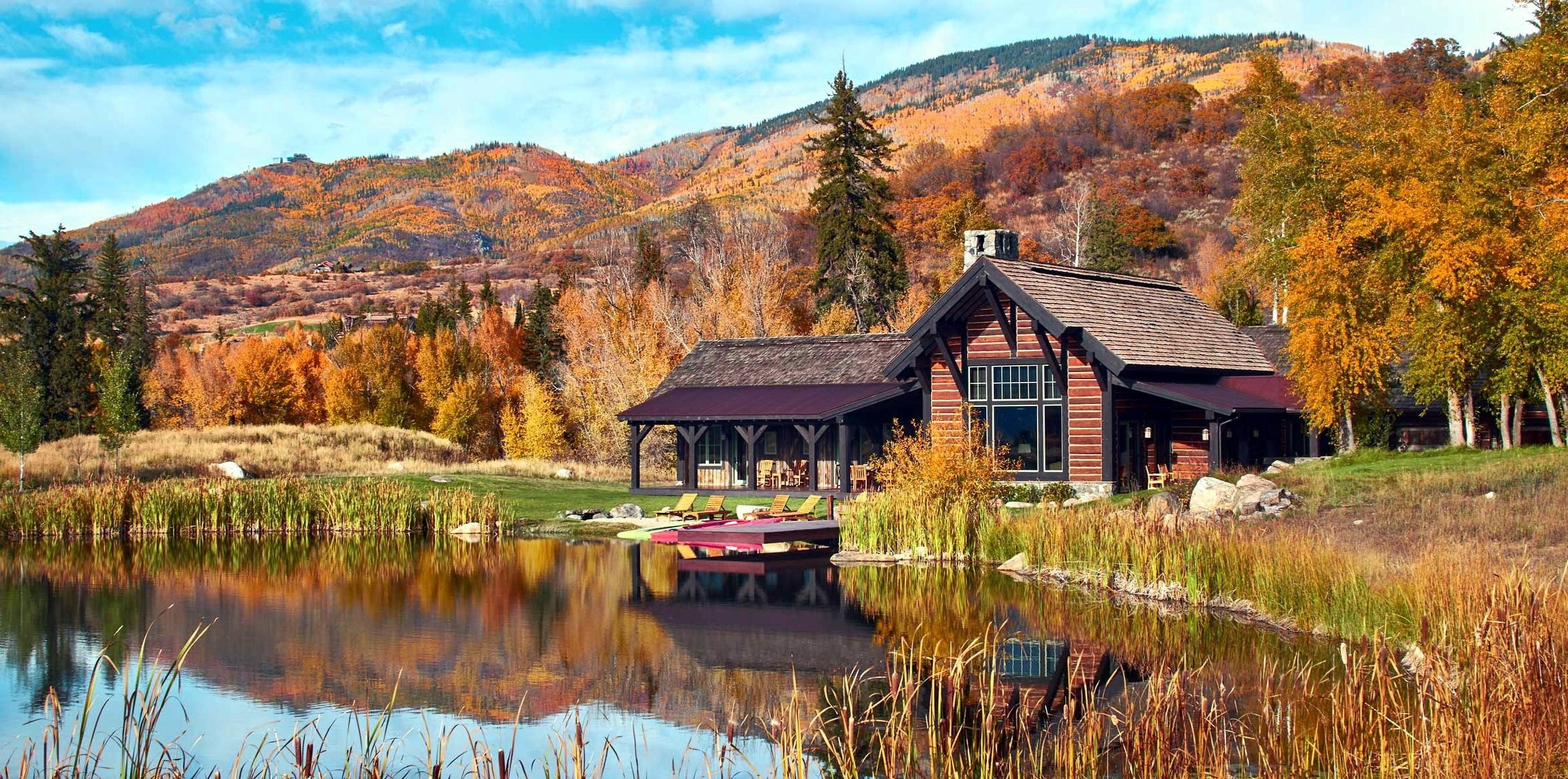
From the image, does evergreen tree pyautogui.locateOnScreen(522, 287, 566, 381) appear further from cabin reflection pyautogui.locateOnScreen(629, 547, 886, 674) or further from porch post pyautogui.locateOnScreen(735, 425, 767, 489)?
cabin reflection pyautogui.locateOnScreen(629, 547, 886, 674)

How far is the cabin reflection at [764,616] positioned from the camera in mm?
16734

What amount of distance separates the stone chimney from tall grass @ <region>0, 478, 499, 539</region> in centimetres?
1546

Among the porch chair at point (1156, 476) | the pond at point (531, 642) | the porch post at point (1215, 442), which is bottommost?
the pond at point (531, 642)

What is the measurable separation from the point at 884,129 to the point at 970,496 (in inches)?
6291

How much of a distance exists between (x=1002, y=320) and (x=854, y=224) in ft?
87.9

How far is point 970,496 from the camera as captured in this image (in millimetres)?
26953

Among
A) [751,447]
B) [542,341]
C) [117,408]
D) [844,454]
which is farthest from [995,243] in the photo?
[542,341]

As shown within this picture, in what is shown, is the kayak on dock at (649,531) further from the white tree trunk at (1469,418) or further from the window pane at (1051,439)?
the white tree trunk at (1469,418)

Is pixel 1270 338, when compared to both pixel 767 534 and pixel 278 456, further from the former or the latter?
pixel 278 456

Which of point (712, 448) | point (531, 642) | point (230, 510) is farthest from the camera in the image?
point (712, 448)

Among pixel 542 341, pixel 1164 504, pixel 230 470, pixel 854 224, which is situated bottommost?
pixel 1164 504

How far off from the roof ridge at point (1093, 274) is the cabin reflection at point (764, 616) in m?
11.3

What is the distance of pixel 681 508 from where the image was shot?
34.9m

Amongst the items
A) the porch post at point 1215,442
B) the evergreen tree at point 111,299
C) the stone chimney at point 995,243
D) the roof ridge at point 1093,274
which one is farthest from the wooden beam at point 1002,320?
the evergreen tree at point 111,299
